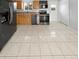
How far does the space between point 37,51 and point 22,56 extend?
62cm

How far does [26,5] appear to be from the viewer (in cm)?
1246

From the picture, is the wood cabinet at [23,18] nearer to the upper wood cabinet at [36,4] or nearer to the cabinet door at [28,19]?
the cabinet door at [28,19]

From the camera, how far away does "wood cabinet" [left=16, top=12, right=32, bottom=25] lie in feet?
39.7

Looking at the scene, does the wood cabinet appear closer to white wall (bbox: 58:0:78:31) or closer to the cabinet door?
the cabinet door

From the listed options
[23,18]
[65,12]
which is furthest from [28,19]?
[65,12]

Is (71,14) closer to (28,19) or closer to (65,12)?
(65,12)

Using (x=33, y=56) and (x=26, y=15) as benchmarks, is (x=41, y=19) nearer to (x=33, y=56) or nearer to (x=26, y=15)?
(x=26, y=15)

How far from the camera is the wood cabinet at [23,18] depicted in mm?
12094

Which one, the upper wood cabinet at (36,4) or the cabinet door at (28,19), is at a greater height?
the upper wood cabinet at (36,4)

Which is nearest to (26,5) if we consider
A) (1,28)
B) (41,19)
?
(41,19)

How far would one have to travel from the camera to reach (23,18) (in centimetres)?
1209

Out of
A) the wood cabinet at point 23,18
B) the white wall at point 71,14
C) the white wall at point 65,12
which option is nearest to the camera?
the white wall at point 71,14

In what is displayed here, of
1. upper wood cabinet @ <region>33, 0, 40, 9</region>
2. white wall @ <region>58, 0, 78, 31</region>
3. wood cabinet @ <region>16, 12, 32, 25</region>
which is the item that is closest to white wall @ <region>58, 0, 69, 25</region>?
white wall @ <region>58, 0, 78, 31</region>

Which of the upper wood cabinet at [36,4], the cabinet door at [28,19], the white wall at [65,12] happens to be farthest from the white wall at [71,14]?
the cabinet door at [28,19]
